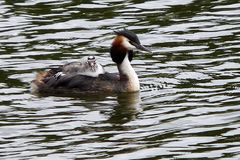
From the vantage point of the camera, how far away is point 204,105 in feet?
53.6

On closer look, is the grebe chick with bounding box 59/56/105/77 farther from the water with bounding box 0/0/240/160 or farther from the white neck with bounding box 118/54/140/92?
the water with bounding box 0/0/240/160

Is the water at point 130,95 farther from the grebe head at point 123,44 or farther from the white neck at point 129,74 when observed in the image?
the grebe head at point 123,44

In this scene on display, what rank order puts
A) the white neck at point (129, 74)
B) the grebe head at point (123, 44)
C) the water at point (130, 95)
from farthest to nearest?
the grebe head at point (123, 44), the white neck at point (129, 74), the water at point (130, 95)

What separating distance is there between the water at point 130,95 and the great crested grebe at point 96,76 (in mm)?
300

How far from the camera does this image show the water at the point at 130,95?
1426cm

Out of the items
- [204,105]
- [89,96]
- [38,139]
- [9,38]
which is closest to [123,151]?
[38,139]

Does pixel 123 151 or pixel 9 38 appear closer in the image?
pixel 123 151

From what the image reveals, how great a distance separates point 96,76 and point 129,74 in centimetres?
59

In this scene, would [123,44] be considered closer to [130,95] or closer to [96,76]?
[96,76]

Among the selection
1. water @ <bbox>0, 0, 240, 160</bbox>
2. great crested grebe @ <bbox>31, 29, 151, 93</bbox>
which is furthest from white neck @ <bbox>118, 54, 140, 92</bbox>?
water @ <bbox>0, 0, 240, 160</bbox>

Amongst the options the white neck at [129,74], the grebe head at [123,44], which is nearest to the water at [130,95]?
the white neck at [129,74]

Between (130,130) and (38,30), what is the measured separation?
7409 mm

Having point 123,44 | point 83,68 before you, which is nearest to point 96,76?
point 83,68

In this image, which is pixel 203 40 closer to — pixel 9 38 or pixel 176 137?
pixel 9 38
